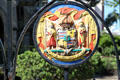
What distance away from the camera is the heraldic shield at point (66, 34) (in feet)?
10.8

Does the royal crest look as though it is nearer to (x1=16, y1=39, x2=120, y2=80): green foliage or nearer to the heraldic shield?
the heraldic shield

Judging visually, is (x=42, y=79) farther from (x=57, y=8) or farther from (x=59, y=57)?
(x=57, y=8)

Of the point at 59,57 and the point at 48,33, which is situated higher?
the point at 48,33

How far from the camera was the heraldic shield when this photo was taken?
3299 millimetres

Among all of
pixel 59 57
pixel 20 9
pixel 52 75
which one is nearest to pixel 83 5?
pixel 59 57

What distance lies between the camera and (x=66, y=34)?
331 cm

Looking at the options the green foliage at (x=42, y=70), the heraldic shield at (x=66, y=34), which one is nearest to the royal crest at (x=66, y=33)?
the heraldic shield at (x=66, y=34)

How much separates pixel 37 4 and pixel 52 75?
41.4ft

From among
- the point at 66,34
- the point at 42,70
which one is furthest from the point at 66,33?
the point at 42,70

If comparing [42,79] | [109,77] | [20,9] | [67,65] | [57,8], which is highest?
[20,9]

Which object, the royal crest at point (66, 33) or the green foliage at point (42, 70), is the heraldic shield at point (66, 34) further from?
the green foliage at point (42, 70)

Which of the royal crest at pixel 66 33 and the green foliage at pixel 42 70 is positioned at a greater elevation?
the royal crest at pixel 66 33

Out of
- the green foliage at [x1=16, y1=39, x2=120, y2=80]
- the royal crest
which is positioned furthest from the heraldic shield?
the green foliage at [x1=16, y1=39, x2=120, y2=80]

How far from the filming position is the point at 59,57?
3287 millimetres
